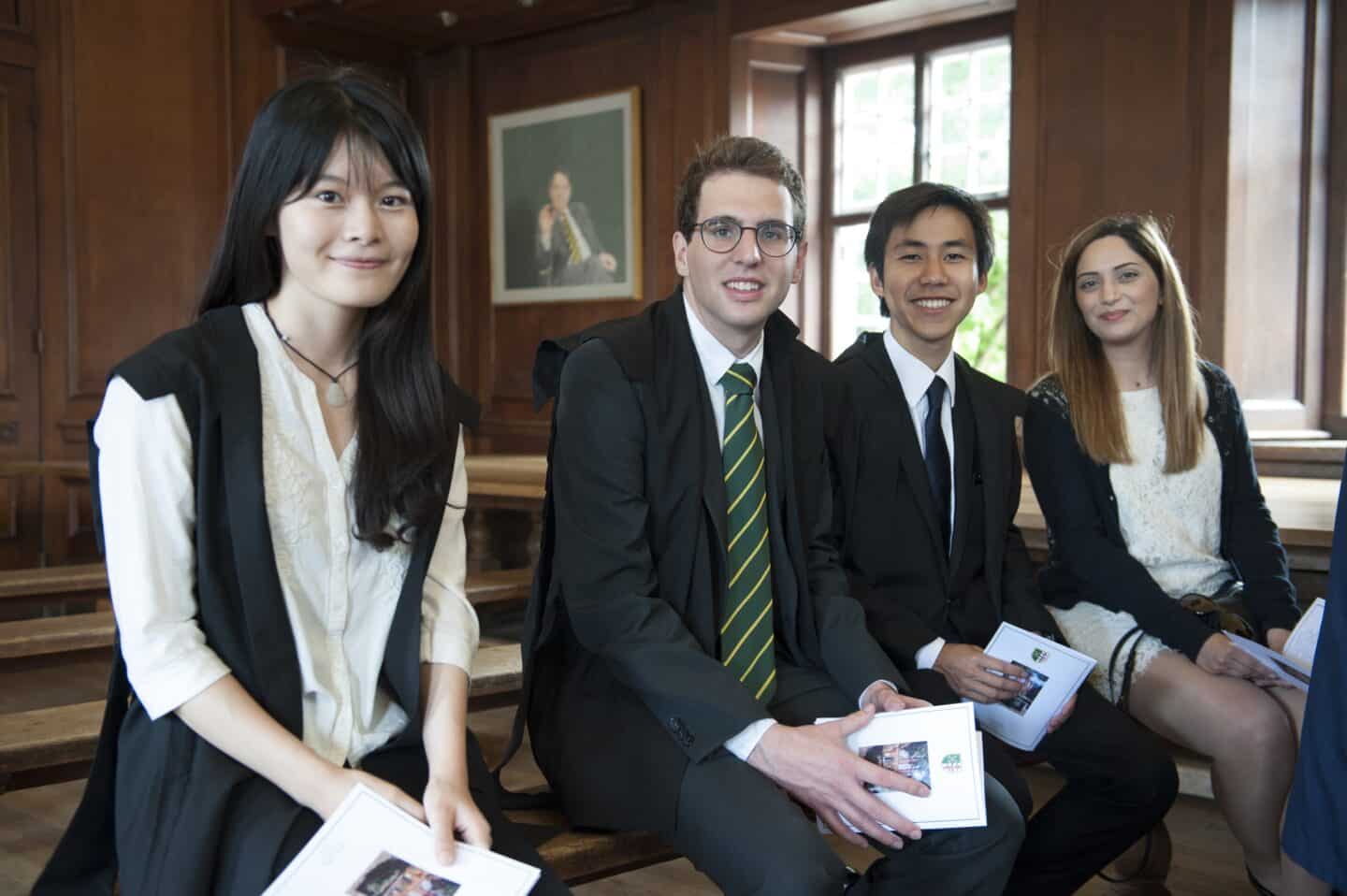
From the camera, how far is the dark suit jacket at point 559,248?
279 inches

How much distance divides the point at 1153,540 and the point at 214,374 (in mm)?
2084

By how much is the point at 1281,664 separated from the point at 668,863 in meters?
1.56

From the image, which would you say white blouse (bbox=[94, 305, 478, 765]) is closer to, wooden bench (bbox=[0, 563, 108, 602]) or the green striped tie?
the green striped tie

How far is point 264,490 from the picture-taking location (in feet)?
5.33

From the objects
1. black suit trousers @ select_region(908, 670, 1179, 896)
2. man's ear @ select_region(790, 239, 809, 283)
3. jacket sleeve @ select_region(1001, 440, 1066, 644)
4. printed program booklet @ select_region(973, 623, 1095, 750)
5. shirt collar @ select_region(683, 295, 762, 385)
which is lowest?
black suit trousers @ select_region(908, 670, 1179, 896)

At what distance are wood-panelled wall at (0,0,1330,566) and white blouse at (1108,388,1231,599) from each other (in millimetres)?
2605

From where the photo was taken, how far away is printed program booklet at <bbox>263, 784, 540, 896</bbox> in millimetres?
1427

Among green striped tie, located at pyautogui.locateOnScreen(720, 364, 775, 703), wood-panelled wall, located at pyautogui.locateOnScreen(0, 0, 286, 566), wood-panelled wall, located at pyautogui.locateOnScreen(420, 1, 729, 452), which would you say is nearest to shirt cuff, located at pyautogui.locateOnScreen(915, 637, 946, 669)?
green striped tie, located at pyautogui.locateOnScreen(720, 364, 775, 703)

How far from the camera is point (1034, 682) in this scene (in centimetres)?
238

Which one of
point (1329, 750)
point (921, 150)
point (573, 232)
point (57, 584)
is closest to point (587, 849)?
point (1329, 750)

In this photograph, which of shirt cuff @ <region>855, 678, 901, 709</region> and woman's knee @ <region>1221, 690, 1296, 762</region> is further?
woman's knee @ <region>1221, 690, 1296, 762</region>

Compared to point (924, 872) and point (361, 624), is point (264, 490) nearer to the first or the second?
point (361, 624)

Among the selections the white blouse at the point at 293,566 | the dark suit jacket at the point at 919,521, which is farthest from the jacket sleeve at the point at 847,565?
the white blouse at the point at 293,566

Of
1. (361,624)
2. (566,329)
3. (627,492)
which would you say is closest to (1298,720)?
(627,492)
